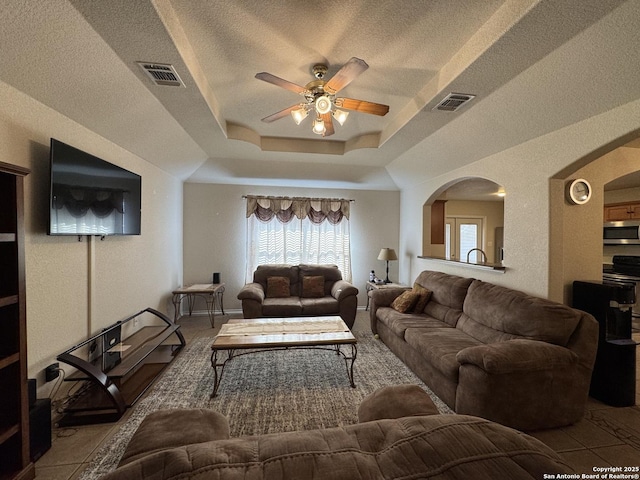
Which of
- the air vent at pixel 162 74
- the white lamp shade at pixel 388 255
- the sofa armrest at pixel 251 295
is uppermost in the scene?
the air vent at pixel 162 74

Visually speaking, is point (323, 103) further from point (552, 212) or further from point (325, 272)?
point (325, 272)

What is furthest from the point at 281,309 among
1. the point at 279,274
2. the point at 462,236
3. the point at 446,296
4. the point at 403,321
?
the point at 462,236

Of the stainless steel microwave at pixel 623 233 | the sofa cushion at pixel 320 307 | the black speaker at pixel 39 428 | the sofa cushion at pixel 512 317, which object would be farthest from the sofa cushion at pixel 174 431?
the stainless steel microwave at pixel 623 233

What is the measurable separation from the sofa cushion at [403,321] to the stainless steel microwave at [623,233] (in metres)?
4.21

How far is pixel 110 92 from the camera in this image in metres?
2.23

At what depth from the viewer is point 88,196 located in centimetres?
241

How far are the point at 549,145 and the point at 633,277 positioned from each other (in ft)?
12.8

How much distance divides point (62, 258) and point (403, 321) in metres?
3.34

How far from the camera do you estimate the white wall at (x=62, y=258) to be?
1.96 m

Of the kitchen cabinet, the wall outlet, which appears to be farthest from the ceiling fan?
the kitchen cabinet

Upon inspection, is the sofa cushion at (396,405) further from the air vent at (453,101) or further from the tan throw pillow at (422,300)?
the air vent at (453,101)

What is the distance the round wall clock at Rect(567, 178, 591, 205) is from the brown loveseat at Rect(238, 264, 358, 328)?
2.67m

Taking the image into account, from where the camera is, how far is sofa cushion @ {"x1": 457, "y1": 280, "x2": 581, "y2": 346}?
2.19m

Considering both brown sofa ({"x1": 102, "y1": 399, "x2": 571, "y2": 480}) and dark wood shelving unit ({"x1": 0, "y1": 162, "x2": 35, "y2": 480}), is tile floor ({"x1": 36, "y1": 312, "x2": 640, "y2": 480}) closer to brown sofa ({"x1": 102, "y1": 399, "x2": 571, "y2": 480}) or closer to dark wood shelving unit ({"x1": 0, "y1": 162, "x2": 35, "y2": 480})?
dark wood shelving unit ({"x1": 0, "y1": 162, "x2": 35, "y2": 480})
